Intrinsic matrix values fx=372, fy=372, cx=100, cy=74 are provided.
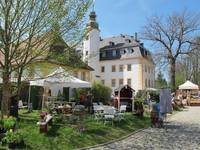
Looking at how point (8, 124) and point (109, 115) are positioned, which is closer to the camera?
point (8, 124)

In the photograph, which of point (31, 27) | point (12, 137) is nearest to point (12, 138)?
point (12, 137)

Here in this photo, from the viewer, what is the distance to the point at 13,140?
11.8m

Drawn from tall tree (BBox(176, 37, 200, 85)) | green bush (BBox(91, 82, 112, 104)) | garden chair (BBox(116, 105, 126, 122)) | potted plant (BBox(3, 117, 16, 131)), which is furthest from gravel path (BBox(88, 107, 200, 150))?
tall tree (BBox(176, 37, 200, 85))

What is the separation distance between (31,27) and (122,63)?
5893 centimetres

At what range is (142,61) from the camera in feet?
233

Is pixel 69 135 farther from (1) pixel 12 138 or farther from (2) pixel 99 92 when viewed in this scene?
(2) pixel 99 92

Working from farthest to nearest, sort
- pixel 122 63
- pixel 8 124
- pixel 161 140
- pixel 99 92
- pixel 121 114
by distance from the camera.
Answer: pixel 122 63, pixel 99 92, pixel 121 114, pixel 161 140, pixel 8 124

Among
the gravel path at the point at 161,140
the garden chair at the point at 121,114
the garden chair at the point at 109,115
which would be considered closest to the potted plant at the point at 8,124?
the gravel path at the point at 161,140

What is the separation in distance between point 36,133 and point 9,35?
3893 mm

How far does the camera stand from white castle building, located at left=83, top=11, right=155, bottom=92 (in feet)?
232

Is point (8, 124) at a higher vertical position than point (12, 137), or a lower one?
higher

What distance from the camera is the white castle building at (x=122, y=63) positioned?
7056 cm

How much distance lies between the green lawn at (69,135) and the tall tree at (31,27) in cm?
220

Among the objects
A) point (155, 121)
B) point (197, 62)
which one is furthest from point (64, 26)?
point (197, 62)
